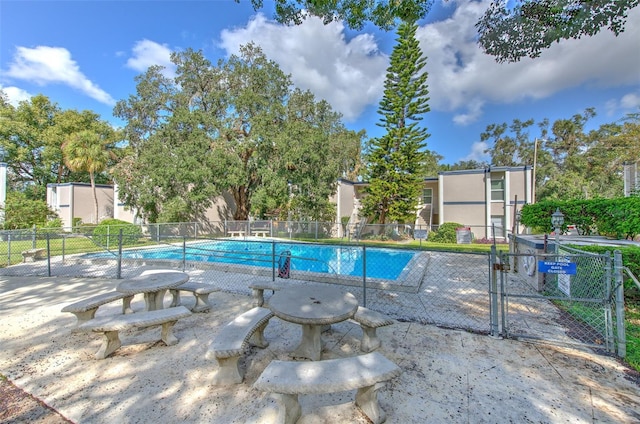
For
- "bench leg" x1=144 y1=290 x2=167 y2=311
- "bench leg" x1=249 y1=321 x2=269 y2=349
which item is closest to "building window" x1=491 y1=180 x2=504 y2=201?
"bench leg" x1=249 y1=321 x2=269 y2=349

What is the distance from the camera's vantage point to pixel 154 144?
16469mm

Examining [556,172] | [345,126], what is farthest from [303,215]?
→ [556,172]

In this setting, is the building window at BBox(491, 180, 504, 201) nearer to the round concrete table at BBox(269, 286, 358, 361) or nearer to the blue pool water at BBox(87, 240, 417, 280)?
the blue pool water at BBox(87, 240, 417, 280)

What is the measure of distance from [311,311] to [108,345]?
248 centimetres

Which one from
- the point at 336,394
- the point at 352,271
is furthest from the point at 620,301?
the point at 352,271

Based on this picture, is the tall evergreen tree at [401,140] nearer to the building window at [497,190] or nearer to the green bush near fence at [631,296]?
the building window at [497,190]

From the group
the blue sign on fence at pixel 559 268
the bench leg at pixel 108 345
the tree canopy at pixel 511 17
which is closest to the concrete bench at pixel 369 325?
the blue sign on fence at pixel 559 268

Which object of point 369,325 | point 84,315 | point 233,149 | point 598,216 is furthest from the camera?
point 233,149

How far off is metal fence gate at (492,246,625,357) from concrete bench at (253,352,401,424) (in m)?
2.20

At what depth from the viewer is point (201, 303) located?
15.6 feet

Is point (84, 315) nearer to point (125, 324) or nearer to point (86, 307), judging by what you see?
point (86, 307)

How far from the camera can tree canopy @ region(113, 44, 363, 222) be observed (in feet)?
51.2

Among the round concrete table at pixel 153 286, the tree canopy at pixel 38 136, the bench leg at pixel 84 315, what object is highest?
the tree canopy at pixel 38 136

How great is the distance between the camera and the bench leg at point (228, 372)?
262cm
